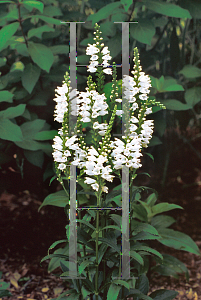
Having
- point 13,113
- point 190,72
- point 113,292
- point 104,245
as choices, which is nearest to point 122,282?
point 113,292

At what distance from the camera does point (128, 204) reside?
1.06 metres

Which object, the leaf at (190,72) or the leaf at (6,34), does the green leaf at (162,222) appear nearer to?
the leaf at (190,72)

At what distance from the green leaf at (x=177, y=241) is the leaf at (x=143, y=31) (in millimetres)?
946

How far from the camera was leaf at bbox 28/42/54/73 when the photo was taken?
142cm

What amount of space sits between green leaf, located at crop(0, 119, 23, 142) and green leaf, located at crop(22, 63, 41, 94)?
0.22 meters

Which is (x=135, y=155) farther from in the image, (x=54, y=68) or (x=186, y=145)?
(x=186, y=145)

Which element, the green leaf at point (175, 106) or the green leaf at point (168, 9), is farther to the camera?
the green leaf at point (175, 106)

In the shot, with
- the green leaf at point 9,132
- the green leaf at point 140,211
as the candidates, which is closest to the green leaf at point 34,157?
the green leaf at point 9,132

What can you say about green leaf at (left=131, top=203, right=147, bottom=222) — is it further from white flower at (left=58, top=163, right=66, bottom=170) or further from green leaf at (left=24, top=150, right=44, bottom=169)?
white flower at (left=58, top=163, right=66, bottom=170)

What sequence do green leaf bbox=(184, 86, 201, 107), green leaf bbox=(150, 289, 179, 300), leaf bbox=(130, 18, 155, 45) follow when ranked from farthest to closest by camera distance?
green leaf bbox=(184, 86, 201, 107), leaf bbox=(130, 18, 155, 45), green leaf bbox=(150, 289, 179, 300)

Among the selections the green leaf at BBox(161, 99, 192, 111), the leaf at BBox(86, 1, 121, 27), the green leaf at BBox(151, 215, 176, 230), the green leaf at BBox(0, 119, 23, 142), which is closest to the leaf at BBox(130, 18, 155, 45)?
the leaf at BBox(86, 1, 121, 27)

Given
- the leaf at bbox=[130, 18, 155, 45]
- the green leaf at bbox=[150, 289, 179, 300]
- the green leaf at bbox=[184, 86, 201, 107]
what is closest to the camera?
the green leaf at bbox=[150, 289, 179, 300]

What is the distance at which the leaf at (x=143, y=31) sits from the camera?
1448mm

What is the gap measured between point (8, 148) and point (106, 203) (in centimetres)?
88
